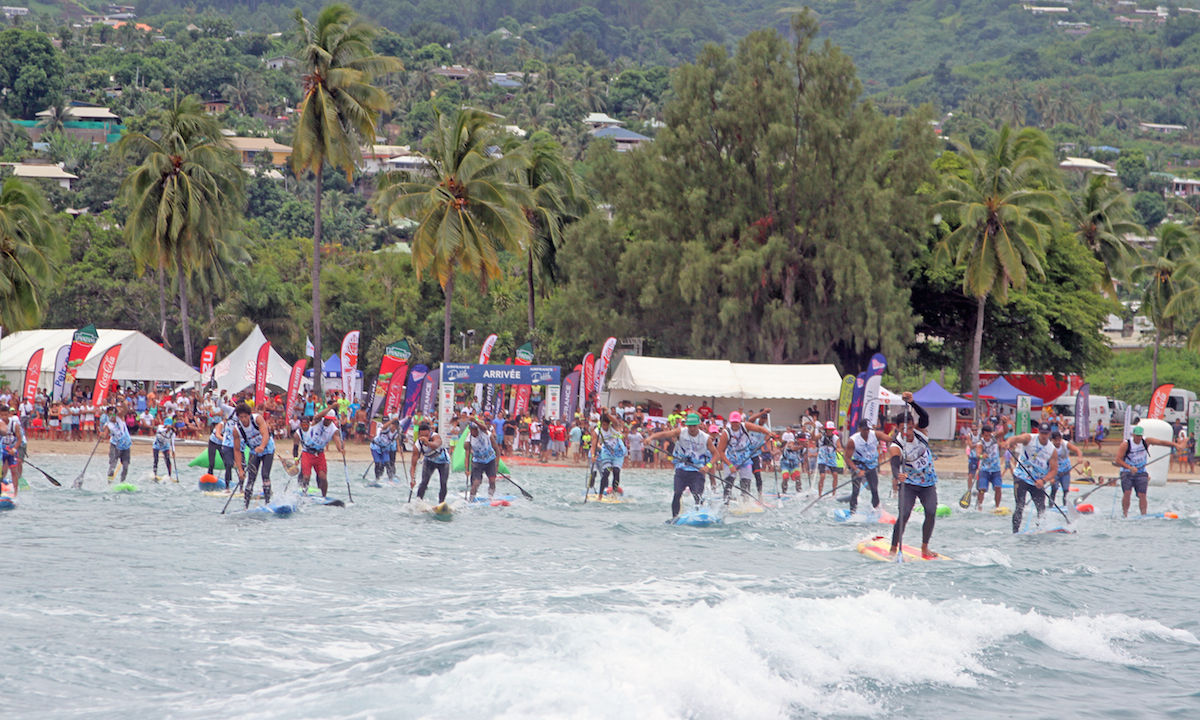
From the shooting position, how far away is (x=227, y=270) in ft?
174

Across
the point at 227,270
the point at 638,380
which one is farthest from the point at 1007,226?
the point at 227,270

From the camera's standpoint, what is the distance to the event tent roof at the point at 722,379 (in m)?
37.4

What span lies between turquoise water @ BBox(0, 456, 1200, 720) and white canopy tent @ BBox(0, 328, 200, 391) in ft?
76.3

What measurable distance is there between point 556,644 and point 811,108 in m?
37.2

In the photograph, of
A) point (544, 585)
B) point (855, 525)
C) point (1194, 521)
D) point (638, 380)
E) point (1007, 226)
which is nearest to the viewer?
point (544, 585)

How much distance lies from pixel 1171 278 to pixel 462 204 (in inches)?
1395

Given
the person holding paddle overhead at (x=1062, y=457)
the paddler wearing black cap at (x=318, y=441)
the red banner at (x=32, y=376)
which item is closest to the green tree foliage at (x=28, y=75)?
the red banner at (x=32, y=376)

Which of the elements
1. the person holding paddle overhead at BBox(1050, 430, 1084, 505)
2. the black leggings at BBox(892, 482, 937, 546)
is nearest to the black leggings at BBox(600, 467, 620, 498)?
the person holding paddle overhead at BBox(1050, 430, 1084, 505)

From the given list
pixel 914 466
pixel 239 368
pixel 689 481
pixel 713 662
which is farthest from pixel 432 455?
pixel 239 368

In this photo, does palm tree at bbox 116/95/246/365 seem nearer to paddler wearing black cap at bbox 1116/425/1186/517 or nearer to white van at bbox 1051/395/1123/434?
paddler wearing black cap at bbox 1116/425/1186/517

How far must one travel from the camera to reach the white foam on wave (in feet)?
26.3

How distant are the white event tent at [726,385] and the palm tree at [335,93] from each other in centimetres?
1110

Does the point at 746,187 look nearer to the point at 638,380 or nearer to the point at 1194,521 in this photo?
the point at 638,380

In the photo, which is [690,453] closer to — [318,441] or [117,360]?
[318,441]
